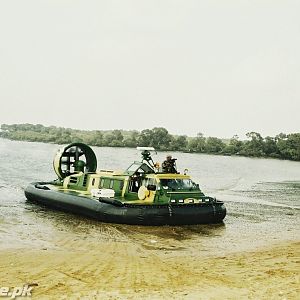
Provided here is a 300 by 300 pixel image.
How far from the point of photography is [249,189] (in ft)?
77.9

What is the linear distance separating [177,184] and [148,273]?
5845 millimetres

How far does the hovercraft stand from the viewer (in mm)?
12148

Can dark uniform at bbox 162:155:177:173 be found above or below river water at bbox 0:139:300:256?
above

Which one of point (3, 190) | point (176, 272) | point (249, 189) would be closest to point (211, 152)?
point (249, 189)

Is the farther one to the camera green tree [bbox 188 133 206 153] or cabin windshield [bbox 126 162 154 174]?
green tree [bbox 188 133 206 153]

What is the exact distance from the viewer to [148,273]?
740 centimetres

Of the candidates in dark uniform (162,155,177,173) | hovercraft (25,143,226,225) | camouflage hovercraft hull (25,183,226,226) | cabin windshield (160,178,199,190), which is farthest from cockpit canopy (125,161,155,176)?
camouflage hovercraft hull (25,183,226,226)

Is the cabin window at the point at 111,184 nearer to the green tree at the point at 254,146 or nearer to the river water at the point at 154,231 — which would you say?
the river water at the point at 154,231

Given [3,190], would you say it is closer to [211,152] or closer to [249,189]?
[249,189]

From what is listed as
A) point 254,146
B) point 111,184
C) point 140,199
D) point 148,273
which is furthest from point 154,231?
point 254,146

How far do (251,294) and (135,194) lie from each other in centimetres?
735

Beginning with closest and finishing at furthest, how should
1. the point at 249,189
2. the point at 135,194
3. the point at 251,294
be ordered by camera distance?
the point at 251,294 → the point at 135,194 → the point at 249,189

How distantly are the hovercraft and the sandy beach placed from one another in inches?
93.2

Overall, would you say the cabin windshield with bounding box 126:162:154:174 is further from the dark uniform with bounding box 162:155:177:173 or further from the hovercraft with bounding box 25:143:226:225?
the dark uniform with bounding box 162:155:177:173
